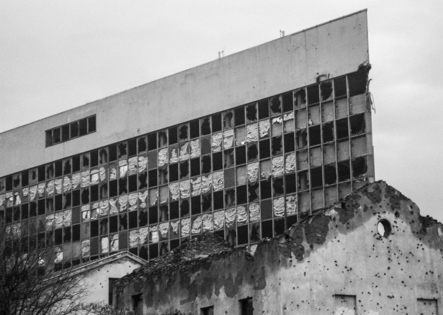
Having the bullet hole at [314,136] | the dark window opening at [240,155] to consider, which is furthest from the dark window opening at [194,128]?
the bullet hole at [314,136]

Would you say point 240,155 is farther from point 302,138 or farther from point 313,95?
point 313,95

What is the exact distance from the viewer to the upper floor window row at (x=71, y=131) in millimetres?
77562

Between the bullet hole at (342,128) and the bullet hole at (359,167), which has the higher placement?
the bullet hole at (342,128)

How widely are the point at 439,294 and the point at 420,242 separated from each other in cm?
184

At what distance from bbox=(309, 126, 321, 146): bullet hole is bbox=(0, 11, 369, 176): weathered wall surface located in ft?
8.77

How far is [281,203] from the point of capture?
64812 mm

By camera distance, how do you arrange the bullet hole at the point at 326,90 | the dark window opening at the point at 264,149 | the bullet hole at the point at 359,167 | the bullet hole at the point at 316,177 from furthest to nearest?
the dark window opening at the point at 264,149 → the bullet hole at the point at 326,90 → the bullet hole at the point at 316,177 → the bullet hole at the point at 359,167

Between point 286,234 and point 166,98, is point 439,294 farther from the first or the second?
point 166,98

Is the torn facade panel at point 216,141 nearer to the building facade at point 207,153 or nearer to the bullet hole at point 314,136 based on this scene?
the building facade at point 207,153

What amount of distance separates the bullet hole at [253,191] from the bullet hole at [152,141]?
905 cm

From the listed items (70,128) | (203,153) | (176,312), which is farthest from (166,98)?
(176,312)

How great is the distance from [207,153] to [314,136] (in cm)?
830

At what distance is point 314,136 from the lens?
6369 centimetres

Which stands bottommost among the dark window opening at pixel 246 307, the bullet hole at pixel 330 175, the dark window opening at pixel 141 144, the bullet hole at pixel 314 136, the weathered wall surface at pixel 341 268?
the dark window opening at pixel 246 307
